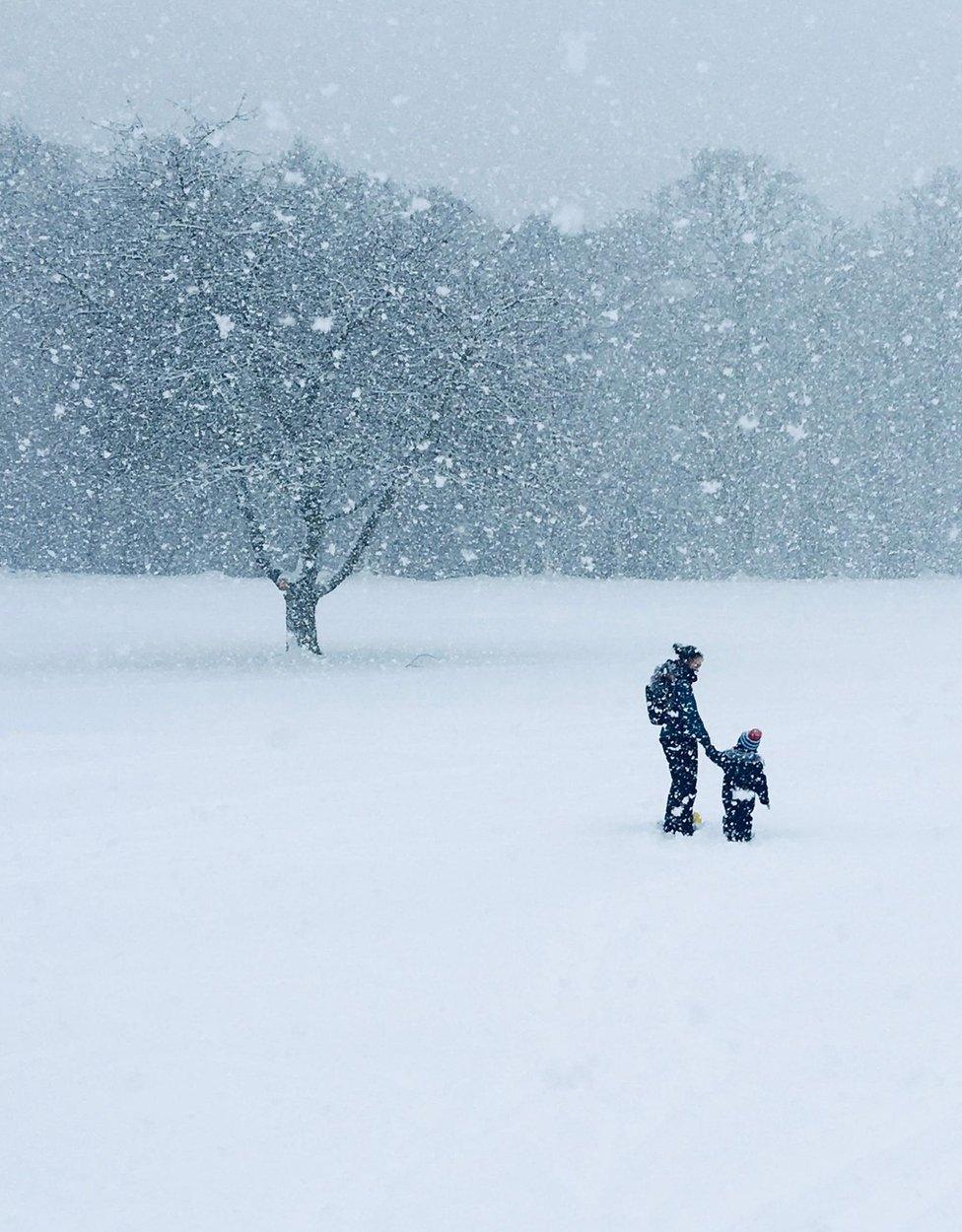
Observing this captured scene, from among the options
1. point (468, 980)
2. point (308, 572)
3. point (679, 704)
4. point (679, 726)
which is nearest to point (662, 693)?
point (679, 704)

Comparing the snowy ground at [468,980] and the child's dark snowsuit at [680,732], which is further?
the child's dark snowsuit at [680,732]

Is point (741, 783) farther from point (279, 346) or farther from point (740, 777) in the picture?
point (279, 346)

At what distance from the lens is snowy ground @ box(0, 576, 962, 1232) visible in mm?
4734

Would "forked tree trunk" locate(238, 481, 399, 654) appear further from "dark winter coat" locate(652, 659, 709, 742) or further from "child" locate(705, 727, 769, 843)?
"child" locate(705, 727, 769, 843)

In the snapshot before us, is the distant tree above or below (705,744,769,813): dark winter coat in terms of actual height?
above

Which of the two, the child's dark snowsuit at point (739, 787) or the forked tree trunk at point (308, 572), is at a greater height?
the forked tree trunk at point (308, 572)

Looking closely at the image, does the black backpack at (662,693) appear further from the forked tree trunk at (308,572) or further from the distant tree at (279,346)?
the forked tree trunk at (308,572)

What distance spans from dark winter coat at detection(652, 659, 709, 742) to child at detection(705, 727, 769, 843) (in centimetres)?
23

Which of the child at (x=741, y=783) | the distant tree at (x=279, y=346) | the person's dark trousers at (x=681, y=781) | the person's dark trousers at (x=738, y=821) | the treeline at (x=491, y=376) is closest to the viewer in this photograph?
the child at (x=741, y=783)

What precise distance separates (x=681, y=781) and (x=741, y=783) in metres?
0.53

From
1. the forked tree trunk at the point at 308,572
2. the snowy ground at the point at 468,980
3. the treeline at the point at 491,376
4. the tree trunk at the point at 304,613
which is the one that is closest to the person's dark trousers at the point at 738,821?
the snowy ground at the point at 468,980

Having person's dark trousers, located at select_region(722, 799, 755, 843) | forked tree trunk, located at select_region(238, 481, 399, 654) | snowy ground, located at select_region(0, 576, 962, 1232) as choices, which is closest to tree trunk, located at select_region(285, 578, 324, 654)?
forked tree trunk, located at select_region(238, 481, 399, 654)

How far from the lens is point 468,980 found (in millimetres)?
6875

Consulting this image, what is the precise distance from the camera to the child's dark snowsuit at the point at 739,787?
10172 millimetres
